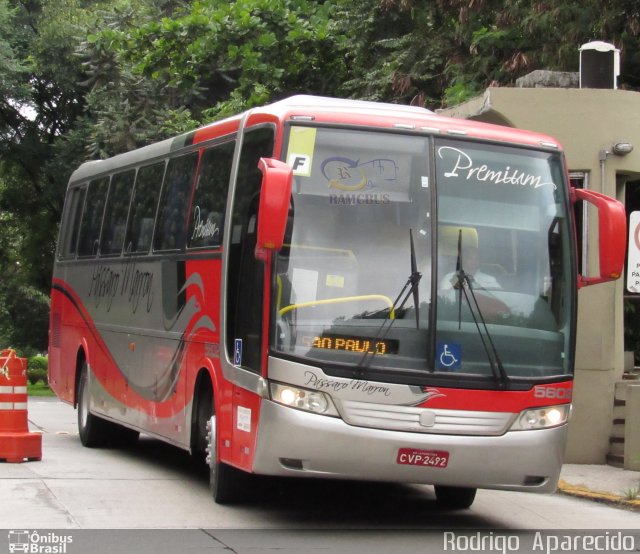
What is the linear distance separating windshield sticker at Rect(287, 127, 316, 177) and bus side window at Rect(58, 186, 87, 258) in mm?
7842

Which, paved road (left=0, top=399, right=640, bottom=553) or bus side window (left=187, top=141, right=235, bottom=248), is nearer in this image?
paved road (left=0, top=399, right=640, bottom=553)

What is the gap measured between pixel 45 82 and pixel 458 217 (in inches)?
1143

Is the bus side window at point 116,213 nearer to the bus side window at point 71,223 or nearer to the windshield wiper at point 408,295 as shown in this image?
the bus side window at point 71,223

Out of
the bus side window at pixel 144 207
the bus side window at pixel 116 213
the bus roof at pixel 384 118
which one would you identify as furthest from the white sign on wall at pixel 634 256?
the bus side window at pixel 116 213

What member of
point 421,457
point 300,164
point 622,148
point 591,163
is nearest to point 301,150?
point 300,164

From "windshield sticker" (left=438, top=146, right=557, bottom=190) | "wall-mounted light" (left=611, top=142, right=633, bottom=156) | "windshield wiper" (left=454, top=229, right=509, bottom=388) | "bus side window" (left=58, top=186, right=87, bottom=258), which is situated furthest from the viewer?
"bus side window" (left=58, top=186, right=87, bottom=258)

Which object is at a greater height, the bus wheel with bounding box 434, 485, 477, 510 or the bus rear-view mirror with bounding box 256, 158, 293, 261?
the bus rear-view mirror with bounding box 256, 158, 293, 261

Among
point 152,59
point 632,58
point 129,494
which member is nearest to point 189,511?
point 129,494

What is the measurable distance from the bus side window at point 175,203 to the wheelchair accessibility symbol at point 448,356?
3.69 m

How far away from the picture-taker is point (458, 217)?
9.72m

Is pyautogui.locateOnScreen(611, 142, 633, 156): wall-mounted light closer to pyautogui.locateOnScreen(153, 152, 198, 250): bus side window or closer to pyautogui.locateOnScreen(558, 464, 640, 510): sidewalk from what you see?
pyautogui.locateOnScreen(558, 464, 640, 510): sidewalk

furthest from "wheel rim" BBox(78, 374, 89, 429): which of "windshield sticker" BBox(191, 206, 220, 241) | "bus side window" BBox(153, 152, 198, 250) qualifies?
"windshield sticker" BBox(191, 206, 220, 241)

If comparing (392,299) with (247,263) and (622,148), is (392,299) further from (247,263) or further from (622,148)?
(622,148)

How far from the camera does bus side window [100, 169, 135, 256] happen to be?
48.4ft
